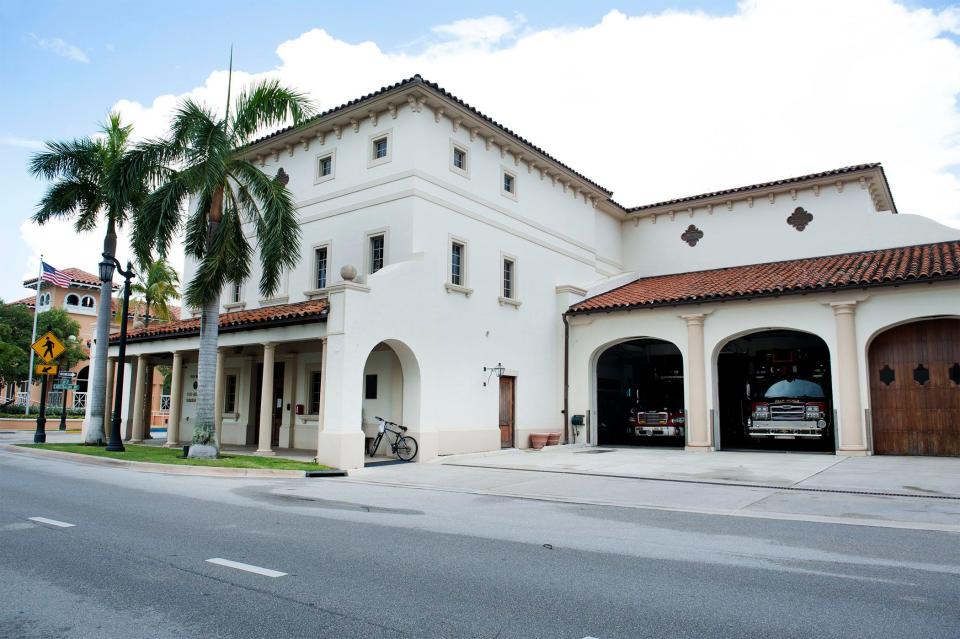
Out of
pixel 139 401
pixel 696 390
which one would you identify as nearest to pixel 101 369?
pixel 139 401

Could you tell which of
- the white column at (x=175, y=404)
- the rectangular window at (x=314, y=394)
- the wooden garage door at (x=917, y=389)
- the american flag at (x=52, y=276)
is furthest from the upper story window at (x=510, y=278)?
the american flag at (x=52, y=276)

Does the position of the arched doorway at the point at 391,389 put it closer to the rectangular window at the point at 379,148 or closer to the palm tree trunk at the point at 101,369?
the rectangular window at the point at 379,148

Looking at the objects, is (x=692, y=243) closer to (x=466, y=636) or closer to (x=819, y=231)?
(x=819, y=231)

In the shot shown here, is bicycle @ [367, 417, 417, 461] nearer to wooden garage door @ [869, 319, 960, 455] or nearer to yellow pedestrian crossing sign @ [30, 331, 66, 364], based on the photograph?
wooden garage door @ [869, 319, 960, 455]

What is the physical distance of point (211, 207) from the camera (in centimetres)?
1730

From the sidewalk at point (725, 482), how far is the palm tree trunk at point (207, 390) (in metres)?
4.14

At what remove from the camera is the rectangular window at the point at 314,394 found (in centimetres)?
2169

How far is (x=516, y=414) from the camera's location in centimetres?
2191

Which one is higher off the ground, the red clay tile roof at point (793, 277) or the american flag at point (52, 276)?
the american flag at point (52, 276)

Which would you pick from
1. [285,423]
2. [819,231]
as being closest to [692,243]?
[819,231]

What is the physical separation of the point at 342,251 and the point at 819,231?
16711 mm

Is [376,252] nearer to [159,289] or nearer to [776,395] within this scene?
[776,395]

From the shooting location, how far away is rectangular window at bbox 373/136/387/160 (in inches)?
795

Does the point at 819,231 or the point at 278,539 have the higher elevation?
the point at 819,231
